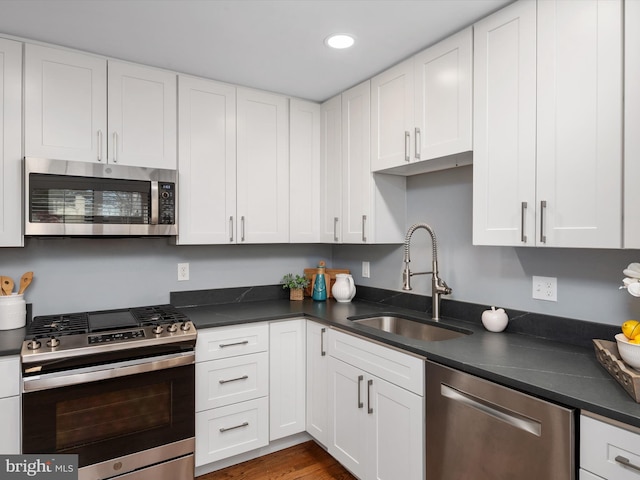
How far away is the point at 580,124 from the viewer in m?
1.43

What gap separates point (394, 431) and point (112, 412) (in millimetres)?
1347

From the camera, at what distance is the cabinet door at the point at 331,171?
276cm

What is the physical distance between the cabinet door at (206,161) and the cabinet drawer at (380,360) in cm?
99

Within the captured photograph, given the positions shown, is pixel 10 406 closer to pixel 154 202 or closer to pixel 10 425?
pixel 10 425

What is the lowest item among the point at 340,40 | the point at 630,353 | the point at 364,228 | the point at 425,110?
Result: the point at 630,353

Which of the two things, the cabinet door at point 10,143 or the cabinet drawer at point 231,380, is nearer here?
the cabinet door at point 10,143

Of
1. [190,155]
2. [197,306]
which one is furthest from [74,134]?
[197,306]

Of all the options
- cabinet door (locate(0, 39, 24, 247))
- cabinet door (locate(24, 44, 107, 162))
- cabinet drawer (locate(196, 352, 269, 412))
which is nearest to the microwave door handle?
cabinet door (locate(24, 44, 107, 162))

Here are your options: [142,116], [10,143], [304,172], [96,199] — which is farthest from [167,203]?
[304,172]

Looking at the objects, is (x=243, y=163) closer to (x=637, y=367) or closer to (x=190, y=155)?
(x=190, y=155)

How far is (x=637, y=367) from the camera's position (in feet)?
3.93

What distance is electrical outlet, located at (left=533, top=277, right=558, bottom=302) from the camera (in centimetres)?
180

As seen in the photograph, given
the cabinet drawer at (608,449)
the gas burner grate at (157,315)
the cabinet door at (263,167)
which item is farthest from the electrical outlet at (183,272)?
the cabinet drawer at (608,449)

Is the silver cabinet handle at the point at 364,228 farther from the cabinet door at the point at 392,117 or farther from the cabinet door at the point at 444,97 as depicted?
the cabinet door at the point at 444,97
